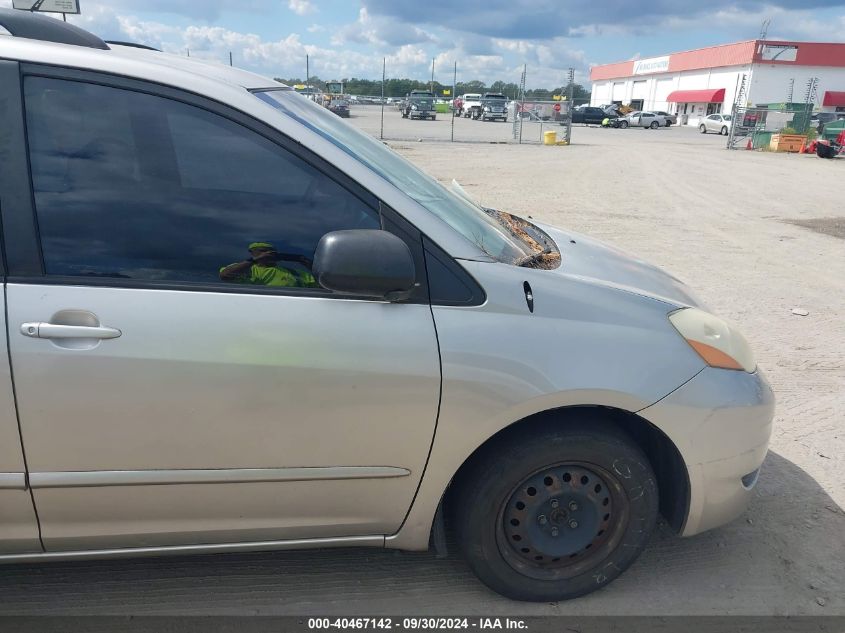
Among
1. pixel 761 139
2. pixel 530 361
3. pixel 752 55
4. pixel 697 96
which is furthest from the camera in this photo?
pixel 697 96

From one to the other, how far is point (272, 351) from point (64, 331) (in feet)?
1.94

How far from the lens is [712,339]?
2377 millimetres

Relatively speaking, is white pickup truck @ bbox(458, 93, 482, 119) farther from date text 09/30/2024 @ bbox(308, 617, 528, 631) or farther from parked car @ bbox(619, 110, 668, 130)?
date text 09/30/2024 @ bbox(308, 617, 528, 631)

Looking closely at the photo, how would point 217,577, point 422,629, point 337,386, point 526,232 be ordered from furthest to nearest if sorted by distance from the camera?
1. point 526,232
2. point 217,577
3. point 422,629
4. point 337,386

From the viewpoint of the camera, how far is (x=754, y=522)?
9.77 feet

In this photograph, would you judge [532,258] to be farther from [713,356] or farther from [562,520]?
[562,520]

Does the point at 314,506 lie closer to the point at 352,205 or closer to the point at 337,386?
the point at 337,386

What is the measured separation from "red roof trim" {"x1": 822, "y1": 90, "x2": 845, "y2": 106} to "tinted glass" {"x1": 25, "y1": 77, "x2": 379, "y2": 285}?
70534 mm

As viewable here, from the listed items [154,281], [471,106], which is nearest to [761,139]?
[471,106]

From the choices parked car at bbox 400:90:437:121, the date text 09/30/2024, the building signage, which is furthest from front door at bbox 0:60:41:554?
the building signage

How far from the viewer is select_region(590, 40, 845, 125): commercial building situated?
5734 centimetres

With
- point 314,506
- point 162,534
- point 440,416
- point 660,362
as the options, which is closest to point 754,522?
point 660,362

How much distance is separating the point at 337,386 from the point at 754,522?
2250 millimetres

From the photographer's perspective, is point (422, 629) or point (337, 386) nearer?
point (337, 386)
